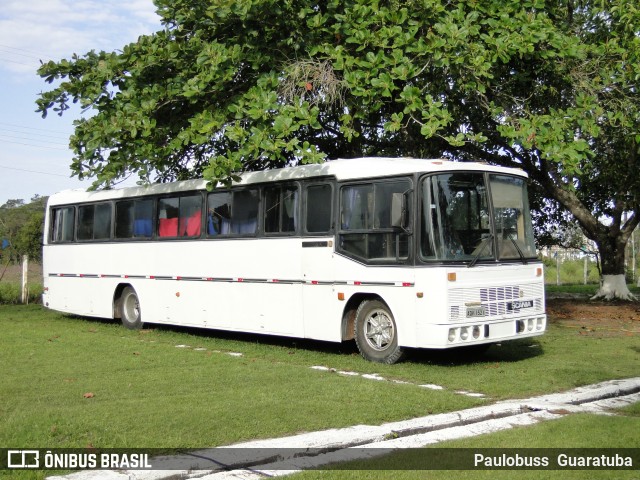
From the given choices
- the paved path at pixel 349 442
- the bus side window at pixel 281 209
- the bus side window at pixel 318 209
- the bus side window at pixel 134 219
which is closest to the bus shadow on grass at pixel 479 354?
the bus side window at pixel 318 209

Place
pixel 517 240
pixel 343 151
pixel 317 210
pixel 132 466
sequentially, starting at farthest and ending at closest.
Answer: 1. pixel 343 151
2. pixel 317 210
3. pixel 517 240
4. pixel 132 466

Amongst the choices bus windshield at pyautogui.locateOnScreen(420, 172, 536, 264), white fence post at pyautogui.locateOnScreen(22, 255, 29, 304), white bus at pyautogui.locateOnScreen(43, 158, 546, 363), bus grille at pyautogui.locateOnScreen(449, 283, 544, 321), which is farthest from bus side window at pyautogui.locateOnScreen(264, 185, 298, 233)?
white fence post at pyautogui.locateOnScreen(22, 255, 29, 304)

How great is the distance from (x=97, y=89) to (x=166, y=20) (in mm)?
1917

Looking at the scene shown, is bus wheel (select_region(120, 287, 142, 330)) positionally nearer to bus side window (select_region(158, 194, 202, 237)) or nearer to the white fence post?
bus side window (select_region(158, 194, 202, 237))

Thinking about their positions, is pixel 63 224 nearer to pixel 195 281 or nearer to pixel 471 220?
pixel 195 281

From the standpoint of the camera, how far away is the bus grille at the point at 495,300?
11.5 meters

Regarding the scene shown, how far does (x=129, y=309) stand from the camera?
18.7m

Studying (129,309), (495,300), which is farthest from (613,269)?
(129,309)

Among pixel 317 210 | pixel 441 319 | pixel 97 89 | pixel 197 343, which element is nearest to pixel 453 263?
pixel 441 319

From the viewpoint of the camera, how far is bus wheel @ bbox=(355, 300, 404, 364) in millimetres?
12312

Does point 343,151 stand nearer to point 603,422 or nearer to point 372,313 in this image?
point 372,313

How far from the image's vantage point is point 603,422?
318 inches

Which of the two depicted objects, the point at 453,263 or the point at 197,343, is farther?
the point at 197,343

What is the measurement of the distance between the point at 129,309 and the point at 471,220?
961 cm
